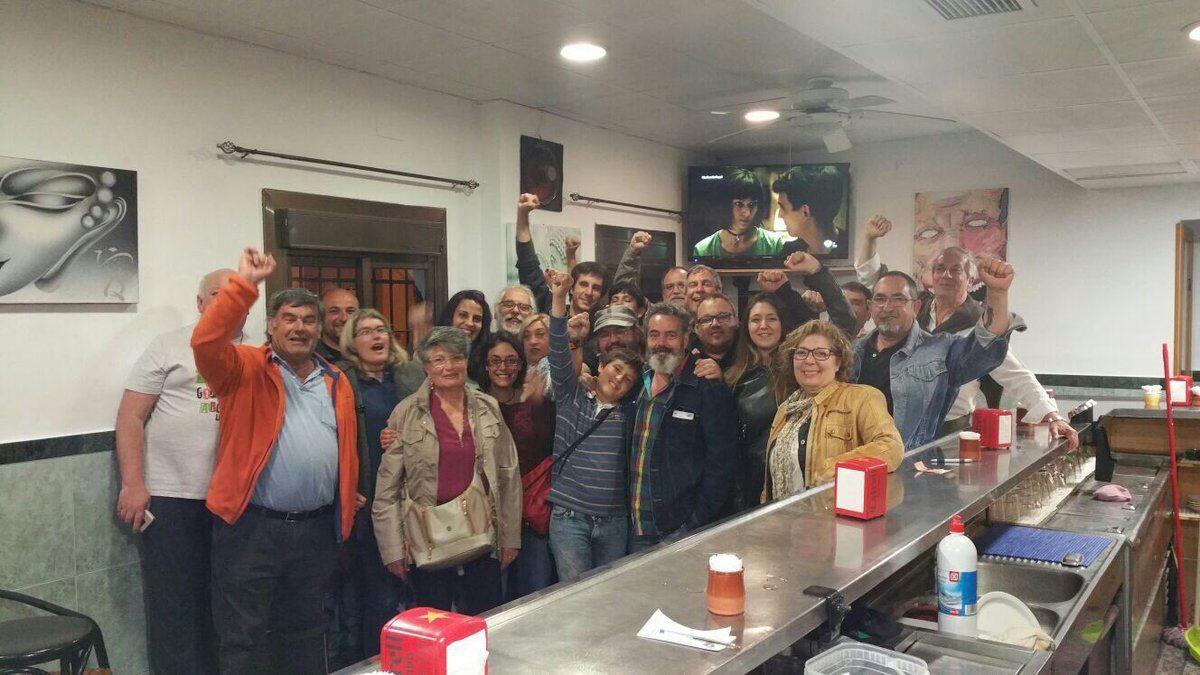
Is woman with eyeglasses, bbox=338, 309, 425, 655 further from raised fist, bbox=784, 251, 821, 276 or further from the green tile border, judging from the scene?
raised fist, bbox=784, 251, 821, 276

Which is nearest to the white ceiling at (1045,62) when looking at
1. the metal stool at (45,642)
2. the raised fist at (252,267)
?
the raised fist at (252,267)

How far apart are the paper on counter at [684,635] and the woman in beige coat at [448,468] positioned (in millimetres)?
1645

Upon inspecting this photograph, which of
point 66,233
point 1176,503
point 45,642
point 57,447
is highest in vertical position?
point 66,233

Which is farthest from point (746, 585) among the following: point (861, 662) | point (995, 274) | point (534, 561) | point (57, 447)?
point (57, 447)

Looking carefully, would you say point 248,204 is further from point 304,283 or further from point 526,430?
point 526,430

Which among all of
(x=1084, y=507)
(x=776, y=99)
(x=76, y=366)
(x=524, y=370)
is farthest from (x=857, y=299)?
(x=76, y=366)

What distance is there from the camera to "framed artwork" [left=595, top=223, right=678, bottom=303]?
6.01m

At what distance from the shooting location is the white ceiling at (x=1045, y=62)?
8.14 feet

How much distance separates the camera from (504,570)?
323 centimetres

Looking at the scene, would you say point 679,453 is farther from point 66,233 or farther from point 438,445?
point 66,233

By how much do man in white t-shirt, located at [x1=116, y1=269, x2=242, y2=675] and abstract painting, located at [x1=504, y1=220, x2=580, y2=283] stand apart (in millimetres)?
2104

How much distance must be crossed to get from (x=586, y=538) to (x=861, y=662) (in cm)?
153

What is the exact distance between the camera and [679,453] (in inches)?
113

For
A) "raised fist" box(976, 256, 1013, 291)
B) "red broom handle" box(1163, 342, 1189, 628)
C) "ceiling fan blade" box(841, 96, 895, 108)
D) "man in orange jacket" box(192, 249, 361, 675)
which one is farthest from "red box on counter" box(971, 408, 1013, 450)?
"man in orange jacket" box(192, 249, 361, 675)
